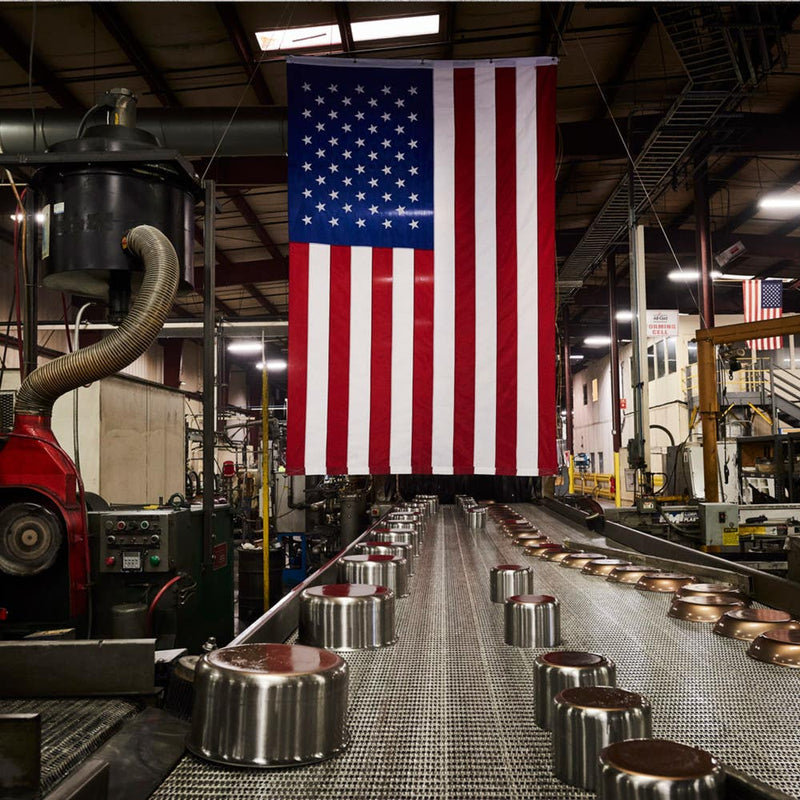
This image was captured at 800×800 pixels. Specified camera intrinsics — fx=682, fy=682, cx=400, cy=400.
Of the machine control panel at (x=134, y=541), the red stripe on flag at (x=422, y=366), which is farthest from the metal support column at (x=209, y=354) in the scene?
the red stripe on flag at (x=422, y=366)

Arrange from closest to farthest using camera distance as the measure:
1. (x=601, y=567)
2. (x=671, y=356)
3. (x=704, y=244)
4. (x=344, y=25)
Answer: (x=601, y=567) → (x=344, y=25) → (x=704, y=244) → (x=671, y=356)

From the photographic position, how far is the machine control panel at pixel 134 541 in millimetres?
3480

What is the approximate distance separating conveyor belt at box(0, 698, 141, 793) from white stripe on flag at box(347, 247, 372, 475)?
242cm

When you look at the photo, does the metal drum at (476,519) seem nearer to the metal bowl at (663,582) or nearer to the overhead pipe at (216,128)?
the metal bowl at (663,582)

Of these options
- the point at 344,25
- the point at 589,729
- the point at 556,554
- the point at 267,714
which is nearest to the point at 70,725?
the point at 267,714

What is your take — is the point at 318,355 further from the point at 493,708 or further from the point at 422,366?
the point at 493,708

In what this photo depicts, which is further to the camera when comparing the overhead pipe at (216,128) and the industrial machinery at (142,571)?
the overhead pipe at (216,128)

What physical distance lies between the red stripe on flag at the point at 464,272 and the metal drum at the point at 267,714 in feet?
10.4

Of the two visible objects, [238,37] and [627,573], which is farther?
[238,37]

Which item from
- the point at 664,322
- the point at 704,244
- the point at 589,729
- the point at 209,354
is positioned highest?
the point at 704,244

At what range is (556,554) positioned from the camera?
2.48 meters

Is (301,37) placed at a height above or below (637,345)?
above

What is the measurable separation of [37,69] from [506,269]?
248 inches

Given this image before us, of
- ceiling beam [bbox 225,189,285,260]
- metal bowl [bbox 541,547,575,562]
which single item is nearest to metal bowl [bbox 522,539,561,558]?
metal bowl [bbox 541,547,575,562]
